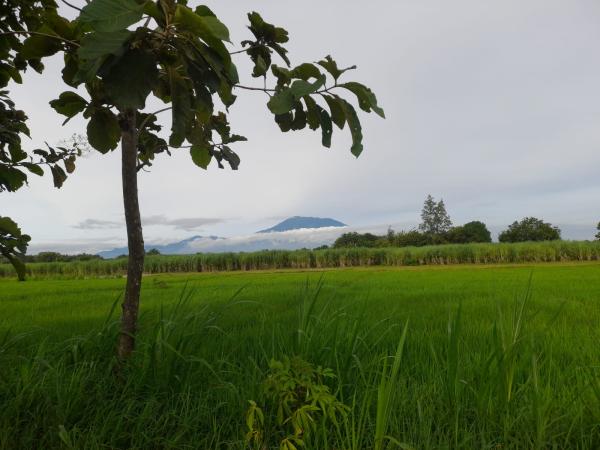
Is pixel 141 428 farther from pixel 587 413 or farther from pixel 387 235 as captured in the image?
pixel 387 235

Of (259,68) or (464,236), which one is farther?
(464,236)

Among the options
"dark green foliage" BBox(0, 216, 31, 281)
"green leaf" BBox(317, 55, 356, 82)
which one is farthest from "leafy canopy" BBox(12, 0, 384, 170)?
"dark green foliage" BBox(0, 216, 31, 281)

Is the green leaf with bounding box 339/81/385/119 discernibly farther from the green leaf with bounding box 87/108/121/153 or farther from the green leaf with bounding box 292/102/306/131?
the green leaf with bounding box 87/108/121/153

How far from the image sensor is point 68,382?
5.58 ft

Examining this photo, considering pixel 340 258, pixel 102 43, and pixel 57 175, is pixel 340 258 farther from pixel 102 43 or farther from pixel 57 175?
pixel 102 43

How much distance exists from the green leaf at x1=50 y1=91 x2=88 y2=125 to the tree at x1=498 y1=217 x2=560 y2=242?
4983cm

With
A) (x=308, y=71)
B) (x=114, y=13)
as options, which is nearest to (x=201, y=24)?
(x=114, y=13)

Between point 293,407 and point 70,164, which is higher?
point 70,164

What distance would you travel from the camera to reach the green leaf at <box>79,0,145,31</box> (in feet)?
2.65

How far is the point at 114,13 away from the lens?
83 centimetres

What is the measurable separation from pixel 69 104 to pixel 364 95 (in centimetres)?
117

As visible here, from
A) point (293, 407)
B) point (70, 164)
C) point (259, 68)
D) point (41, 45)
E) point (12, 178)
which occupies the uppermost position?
point (41, 45)

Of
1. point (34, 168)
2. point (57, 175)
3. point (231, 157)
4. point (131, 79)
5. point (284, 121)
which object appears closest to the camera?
point (131, 79)

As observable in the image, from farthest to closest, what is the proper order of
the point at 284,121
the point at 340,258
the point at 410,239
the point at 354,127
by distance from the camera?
the point at 410,239, the point at 340,258, the point at 284,121, the point at 354,127
